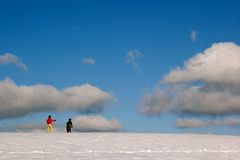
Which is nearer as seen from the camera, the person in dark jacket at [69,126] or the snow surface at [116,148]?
the snow surface at [116,148]

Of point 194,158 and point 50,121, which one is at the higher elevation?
point 50,121

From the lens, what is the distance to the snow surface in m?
21.3

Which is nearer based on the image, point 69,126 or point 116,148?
point 116,148

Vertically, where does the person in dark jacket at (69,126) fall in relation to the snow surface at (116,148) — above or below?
above

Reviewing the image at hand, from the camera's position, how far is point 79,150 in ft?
77.4

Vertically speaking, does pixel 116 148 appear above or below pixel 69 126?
below

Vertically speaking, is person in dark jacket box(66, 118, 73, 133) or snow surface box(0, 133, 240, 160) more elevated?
person in dark jacket box(66, 118, 73, 133)

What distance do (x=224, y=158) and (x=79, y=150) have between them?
6976 millimetres

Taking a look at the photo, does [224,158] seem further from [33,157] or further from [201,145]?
[33,157]

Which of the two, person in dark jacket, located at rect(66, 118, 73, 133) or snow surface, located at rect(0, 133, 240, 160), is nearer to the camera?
snow surface, located at rect(0, 133, 240, 160)

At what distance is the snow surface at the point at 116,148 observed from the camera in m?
21.3

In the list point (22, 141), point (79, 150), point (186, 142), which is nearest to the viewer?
point (79, 150)

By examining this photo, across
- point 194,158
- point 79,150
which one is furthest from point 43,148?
point 194,158

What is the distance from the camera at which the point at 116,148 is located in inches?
998
